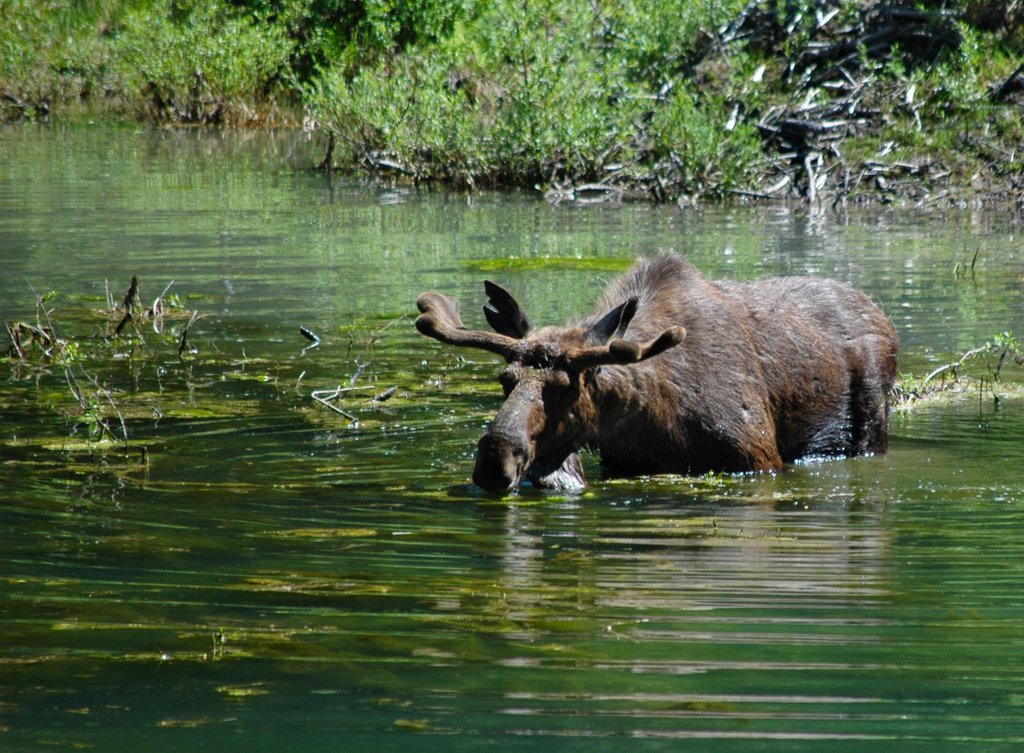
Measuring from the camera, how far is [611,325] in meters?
8.44

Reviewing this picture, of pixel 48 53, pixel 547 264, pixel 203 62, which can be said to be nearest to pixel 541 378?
pixel 547 264

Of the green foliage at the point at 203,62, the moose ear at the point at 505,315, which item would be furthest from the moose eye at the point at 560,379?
the green foliage at the point at 203,62

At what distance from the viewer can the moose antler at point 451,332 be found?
833 centimetres

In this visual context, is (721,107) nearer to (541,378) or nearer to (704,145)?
(704,145)

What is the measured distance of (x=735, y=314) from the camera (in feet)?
31.8

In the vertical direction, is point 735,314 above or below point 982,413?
above

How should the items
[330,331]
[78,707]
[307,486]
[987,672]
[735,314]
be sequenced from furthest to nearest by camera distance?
[330,331], [735,314], [307,486], [987,672], [78,707]

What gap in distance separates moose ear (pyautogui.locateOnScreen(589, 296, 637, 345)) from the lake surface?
2.73 ft

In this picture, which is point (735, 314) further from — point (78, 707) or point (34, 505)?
point (78, 707)

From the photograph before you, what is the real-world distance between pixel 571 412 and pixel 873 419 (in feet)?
8.29

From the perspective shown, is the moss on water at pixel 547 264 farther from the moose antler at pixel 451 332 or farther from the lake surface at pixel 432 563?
the moose antler at pixel 451 332

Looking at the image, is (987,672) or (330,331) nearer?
(987,672)

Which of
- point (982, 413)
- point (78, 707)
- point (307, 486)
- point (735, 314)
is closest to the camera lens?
point (78, 707)

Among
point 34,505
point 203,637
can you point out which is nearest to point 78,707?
point 203,637
